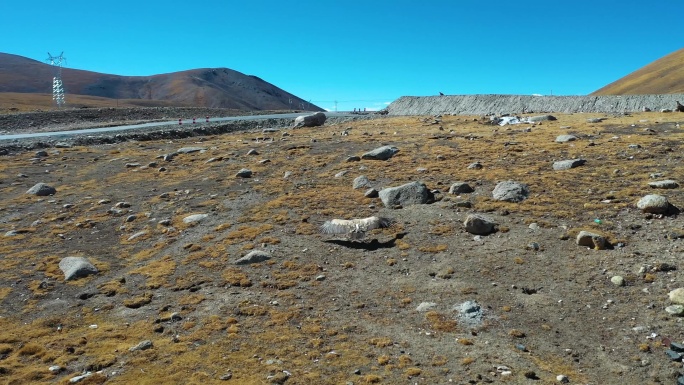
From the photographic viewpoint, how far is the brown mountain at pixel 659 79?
153 metres

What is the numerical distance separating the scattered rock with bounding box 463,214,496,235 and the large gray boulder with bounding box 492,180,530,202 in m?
2.55

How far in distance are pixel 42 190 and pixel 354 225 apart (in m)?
18.3

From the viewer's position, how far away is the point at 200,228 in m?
17.9

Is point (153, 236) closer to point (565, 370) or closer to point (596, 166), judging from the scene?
point (565, 370)

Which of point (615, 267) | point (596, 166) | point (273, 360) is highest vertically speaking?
point (596, 166)

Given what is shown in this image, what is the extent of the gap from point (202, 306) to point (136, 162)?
23.5 meters

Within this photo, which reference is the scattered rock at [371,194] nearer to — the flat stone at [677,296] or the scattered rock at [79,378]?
the flat stone at [677,296]

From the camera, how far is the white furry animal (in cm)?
1564

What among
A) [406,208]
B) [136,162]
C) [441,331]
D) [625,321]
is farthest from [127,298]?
[136,162]

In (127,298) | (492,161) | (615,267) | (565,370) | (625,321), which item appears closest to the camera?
(565,370)

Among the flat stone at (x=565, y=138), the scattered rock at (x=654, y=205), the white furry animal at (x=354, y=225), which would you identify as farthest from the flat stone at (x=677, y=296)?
the flat stone at (x=565, y=138)

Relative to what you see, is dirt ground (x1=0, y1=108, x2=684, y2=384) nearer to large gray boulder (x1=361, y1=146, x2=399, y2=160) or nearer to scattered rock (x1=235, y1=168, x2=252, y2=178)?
scattered rock (x1=235, y1=168, x2=252, y2=178)

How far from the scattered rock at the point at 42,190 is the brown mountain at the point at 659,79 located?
164359 mm

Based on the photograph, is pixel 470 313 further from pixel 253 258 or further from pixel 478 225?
pixel 253 258
